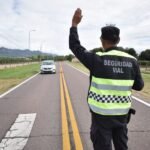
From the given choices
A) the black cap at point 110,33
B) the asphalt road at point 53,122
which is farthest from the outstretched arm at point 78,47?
the asphalt road at point 53,122

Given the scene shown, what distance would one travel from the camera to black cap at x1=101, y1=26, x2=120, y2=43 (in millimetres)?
3912

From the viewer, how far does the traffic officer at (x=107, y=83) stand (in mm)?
3811

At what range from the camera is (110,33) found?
391cm

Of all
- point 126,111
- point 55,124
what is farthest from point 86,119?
point 126,111

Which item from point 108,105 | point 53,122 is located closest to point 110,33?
point 108,105

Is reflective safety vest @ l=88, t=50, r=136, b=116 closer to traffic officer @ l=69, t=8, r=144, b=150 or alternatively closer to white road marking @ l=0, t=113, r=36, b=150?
traffic officer @ l=69, t=8, r=144, b=150

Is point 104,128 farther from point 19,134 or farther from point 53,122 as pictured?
point 53,122

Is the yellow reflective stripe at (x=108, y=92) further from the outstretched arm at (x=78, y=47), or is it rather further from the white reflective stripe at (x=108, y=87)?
the outstretched arm at (x=78, y=47)

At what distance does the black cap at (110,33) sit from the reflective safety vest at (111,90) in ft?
0.49

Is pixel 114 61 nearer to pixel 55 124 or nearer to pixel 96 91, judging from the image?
pixel 96 91

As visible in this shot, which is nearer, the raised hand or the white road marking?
the raised hand

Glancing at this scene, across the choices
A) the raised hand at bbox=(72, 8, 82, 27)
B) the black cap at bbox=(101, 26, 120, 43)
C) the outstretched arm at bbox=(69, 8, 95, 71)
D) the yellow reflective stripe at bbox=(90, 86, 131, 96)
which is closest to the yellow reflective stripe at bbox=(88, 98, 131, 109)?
the yellow reflective stripe at bbox=(90, 86, 131, 96)

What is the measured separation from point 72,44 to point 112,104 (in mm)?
819

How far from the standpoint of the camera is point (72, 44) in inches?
152
